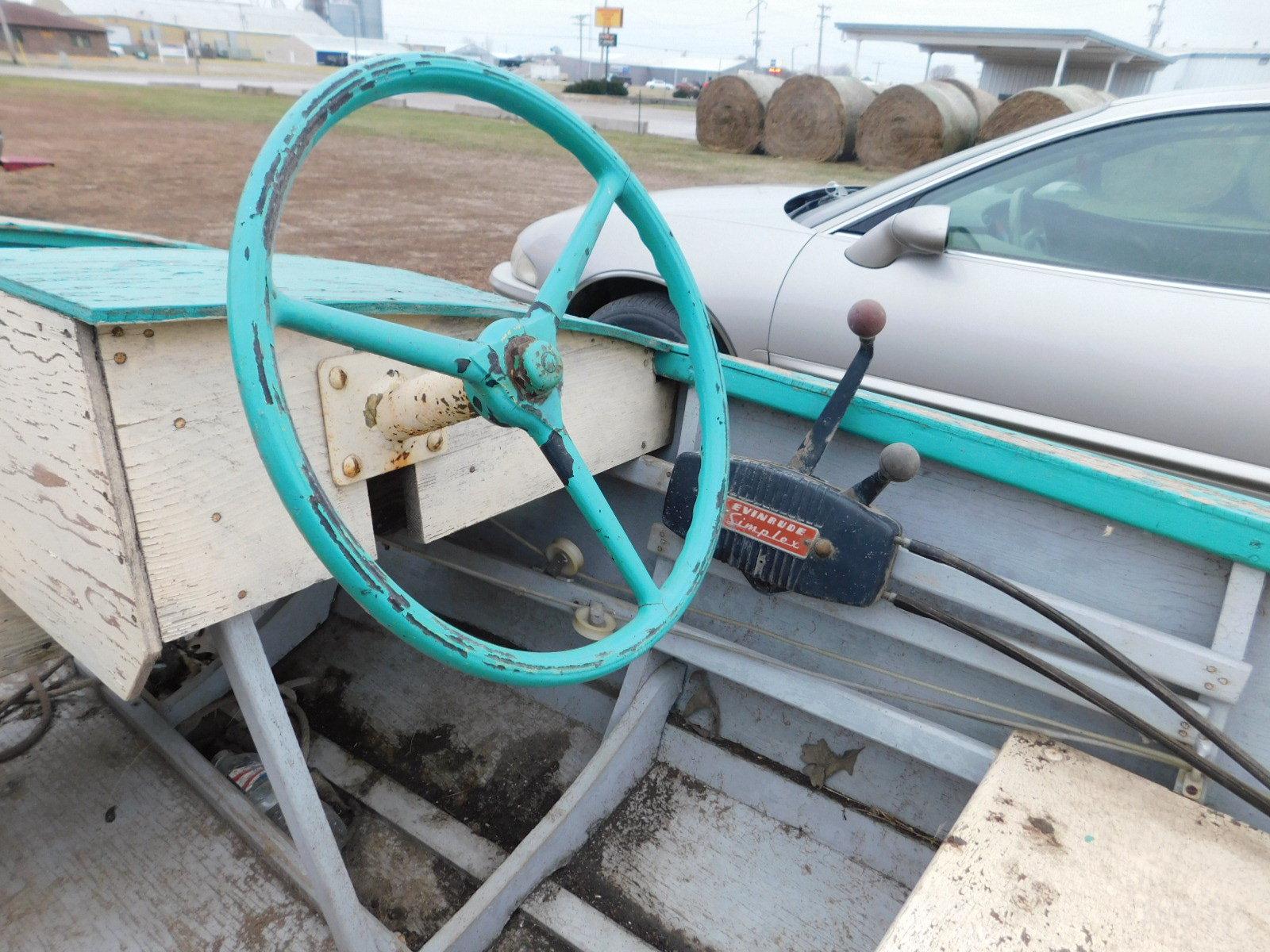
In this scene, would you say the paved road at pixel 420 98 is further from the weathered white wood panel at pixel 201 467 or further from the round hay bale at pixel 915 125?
the weathered white wood panel at pixel 201 467

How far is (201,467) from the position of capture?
3.51ft

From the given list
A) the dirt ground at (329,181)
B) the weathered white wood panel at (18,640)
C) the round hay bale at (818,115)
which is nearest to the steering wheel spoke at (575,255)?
the weathered white wood panel at (18,640)

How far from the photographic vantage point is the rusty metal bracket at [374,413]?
43.5 inches

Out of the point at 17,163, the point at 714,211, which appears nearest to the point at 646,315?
the point at 714,211

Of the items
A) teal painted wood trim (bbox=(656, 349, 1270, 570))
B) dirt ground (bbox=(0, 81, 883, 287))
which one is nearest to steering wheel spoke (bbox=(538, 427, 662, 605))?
teal painted wood trim (bbox=(656, 349, 1270, 570))

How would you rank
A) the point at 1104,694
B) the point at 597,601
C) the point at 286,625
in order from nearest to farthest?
1. the point at 1104,694
2. the point at 597,601
3. the point at 286,625

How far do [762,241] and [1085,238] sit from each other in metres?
0.86

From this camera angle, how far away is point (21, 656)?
1509mm

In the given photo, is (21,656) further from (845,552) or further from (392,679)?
(845,552)

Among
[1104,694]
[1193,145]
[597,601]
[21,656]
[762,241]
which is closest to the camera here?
[1104,694]

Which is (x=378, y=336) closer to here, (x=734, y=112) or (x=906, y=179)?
(x=906, y=179)

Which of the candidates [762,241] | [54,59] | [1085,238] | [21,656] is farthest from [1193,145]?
[54,59]

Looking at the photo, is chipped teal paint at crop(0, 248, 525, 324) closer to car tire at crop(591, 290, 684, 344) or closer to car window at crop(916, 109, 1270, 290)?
car tire at crop(591, 290, 684, 344)

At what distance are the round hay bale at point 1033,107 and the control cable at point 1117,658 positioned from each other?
415 inches
